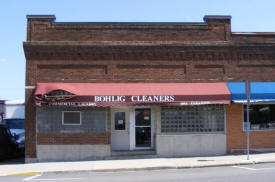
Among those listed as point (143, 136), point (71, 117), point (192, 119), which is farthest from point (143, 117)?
point (71, 117)

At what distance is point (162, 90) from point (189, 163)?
11.0ft

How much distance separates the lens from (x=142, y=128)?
14.5 meters

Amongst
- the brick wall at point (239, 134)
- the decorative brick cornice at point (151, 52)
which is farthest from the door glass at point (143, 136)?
the brick wall at point (239, 134)

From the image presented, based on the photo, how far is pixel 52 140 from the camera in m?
13.7

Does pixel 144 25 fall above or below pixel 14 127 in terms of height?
above

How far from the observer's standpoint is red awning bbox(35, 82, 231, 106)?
13203 millimetres

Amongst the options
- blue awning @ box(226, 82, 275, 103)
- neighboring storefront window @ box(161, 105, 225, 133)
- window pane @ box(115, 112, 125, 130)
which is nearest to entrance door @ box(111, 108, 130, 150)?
window pane @ box(115, 112, 125, 130)

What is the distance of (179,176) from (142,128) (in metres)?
4.89

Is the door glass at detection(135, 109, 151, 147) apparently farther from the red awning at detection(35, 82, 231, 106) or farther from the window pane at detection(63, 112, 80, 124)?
the window pane at detection(63, 112, 80, 124)

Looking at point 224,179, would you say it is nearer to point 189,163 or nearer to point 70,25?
point 189,163

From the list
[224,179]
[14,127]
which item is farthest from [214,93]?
[14,127]

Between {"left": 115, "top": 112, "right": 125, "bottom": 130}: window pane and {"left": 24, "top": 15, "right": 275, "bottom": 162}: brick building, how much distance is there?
0.05 meters

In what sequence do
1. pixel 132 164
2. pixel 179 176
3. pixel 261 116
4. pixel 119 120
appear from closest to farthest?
pixel 179 176 → pixel 132 164 → pixel 119 120 → pixel 261 116

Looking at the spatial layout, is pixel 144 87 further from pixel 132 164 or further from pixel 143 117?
pixel 132 164
